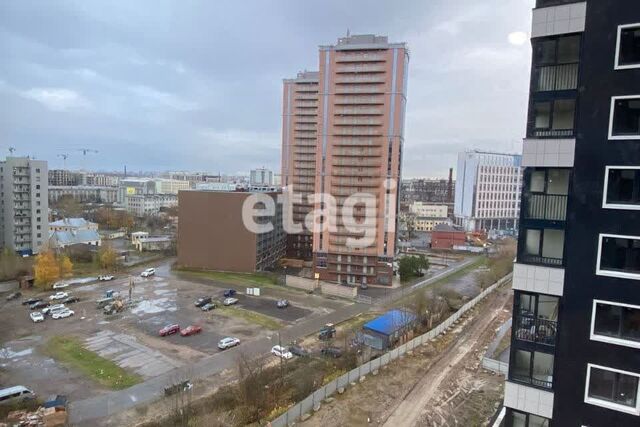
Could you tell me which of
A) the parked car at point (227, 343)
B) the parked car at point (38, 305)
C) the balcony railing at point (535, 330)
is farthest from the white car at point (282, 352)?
the parked car at point (38, 305)

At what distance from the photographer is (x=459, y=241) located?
52.0 meters

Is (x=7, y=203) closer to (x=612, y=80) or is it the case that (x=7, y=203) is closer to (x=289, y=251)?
(x=289, y=251)

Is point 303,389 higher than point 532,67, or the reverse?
point 532,67

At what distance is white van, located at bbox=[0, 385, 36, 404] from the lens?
544 inches

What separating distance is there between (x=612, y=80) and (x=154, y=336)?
69.8 ft

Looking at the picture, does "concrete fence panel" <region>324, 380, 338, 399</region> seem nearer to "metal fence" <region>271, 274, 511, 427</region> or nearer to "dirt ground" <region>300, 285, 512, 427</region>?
"metal fence" <region>271, 274, 511, 427</region>

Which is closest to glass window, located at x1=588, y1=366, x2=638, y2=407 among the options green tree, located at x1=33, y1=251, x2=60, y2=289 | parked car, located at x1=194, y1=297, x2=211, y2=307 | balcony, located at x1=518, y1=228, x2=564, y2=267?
balcony, located at x1=518, y1=228, x2=564, y2=267

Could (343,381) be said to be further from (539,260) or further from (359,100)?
(359,100)

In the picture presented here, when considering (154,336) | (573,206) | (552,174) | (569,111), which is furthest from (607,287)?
(154,336)

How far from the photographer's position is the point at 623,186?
17.9ft

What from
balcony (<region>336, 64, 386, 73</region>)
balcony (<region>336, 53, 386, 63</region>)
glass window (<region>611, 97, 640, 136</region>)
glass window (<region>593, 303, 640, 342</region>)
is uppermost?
balcony (<region>336, 53, 386, 63</region>)

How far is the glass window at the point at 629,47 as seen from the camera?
536cm

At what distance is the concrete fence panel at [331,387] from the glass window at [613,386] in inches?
381

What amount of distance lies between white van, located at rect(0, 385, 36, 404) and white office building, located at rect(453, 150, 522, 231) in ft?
200
